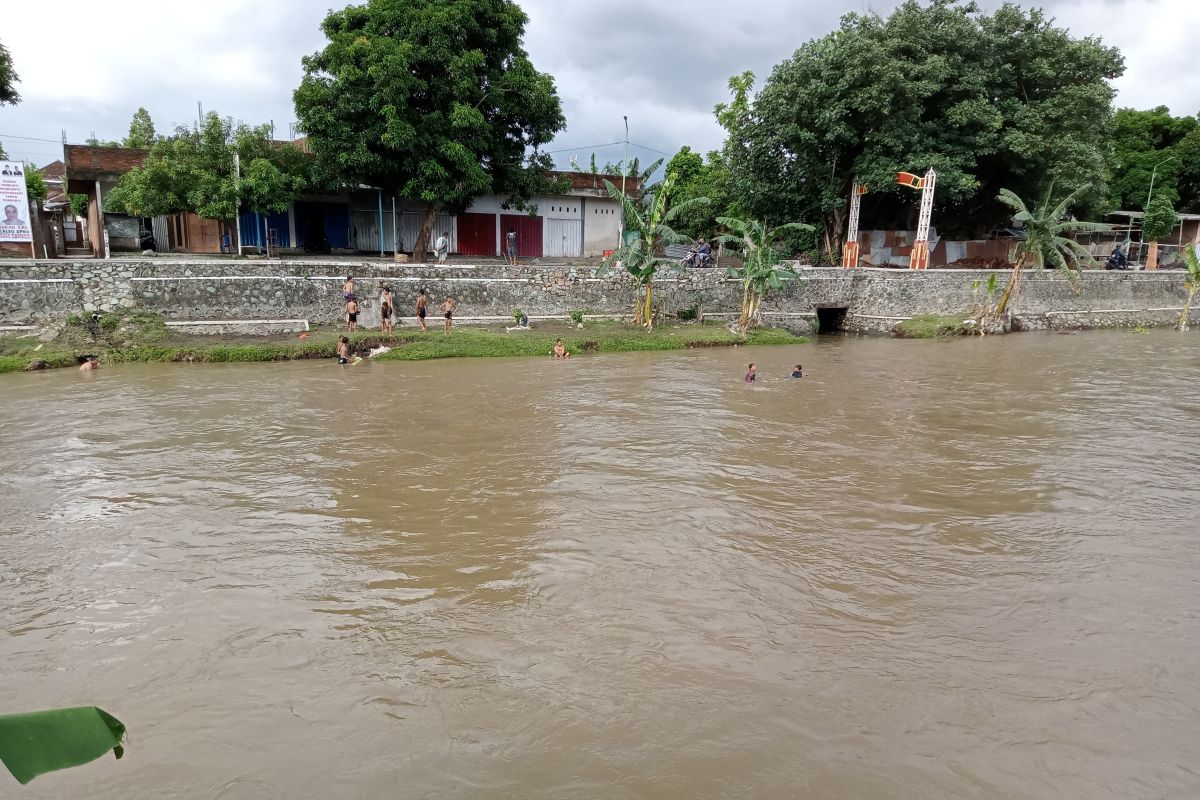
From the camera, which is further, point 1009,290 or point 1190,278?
point 1190,278

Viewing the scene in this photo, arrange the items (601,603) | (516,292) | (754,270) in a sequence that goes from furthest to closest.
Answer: (754,270)
(516,292)
(601,603)

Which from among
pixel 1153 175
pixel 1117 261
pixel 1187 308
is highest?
pixel 1153 175

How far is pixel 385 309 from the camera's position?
61.4 feet

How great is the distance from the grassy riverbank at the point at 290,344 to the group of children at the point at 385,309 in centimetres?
33

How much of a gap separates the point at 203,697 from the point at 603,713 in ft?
9.00

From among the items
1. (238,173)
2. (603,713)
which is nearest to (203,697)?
(603,713)

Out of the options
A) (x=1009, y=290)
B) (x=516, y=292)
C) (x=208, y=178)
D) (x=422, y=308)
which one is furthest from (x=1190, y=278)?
(x=208, y=178)

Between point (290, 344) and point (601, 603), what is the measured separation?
13712 mm

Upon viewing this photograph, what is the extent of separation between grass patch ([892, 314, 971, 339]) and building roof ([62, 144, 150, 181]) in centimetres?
2455

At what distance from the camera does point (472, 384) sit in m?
15.3

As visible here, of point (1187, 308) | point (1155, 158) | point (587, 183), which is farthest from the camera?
point (1155, 158)

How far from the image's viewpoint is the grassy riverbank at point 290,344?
16.2 m

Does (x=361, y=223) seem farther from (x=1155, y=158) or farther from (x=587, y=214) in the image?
(x=1155, y=158)

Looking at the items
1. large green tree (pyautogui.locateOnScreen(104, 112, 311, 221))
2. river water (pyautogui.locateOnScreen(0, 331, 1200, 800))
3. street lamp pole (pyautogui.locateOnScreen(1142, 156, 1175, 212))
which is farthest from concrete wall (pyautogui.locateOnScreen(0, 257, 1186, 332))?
street lamp pole (pyautogui.locateOnScreen(1142, 156, 1175, 212))
